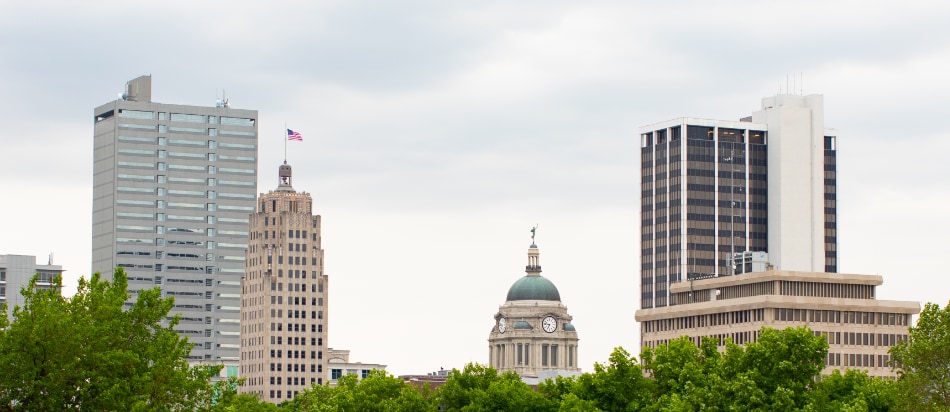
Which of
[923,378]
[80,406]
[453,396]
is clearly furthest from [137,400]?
[453,396]

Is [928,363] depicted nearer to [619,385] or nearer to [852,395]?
[852,395]

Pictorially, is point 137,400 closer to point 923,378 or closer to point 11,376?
point 11,376

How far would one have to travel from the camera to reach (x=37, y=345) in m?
120

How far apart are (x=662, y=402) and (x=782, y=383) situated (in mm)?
13027

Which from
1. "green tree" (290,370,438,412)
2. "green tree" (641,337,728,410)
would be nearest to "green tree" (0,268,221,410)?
"green tree" (641,337,728,410)

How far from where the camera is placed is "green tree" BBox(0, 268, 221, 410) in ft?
392

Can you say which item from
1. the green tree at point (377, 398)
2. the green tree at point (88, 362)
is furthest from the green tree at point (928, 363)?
the green tree at point (377, 398)

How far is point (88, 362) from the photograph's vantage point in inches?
4771

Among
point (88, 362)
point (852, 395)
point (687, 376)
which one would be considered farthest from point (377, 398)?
point (88, 362)

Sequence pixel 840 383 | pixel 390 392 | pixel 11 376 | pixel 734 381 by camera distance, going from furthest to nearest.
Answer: pixel 390 392, pixel 840 383, pixel 734 381, pixel 11 376

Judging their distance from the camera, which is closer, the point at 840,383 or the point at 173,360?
the point at 173,360

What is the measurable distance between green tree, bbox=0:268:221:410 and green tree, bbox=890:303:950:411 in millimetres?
46240

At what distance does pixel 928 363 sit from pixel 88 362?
179 feet

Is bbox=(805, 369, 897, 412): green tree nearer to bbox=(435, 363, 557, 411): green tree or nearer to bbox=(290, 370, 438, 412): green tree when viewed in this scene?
bbox=(435, 363, 557, 411): green tree
